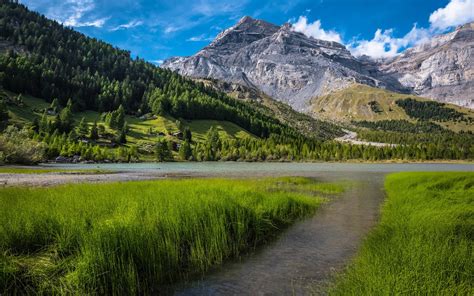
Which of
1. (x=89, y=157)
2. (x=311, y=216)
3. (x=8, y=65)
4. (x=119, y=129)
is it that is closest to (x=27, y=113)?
(x=119, y=129)

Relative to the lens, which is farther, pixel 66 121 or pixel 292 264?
pixel 66 121

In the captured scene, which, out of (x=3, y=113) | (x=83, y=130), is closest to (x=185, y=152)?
(x=83, y=130)

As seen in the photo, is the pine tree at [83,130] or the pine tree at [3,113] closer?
the pine tree at [3,113]

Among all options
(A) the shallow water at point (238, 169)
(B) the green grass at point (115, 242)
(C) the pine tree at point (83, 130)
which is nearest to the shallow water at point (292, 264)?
(B) the green grass at point (115, 242)

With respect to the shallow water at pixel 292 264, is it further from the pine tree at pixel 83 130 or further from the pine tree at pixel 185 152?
the pine tree at pixel 83 130

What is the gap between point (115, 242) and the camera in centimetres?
938

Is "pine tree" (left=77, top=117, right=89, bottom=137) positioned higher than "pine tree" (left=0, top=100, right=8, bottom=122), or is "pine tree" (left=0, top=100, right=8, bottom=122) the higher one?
"pine tree" (left=0, top=100, right=8, bottom=122)

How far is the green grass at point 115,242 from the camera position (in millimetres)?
8359

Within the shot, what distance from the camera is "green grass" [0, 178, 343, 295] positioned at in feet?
27.4

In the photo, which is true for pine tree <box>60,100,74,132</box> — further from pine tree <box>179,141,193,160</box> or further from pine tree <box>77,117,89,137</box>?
pine tree <box>179,141,193,160</box>

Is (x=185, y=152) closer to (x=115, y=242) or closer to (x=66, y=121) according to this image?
(x=66, y=121)

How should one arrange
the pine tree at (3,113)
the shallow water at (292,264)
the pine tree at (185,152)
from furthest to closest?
the pine tree at (185,152), the pine tree at (3,113), the shallow water at (292,264)

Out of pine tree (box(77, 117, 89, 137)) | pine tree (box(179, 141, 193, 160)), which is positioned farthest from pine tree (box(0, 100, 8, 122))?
pine tree (box(179, 141, 193, 160))

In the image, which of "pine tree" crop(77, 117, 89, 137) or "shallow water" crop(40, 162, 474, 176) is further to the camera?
"pine tree" crop(77, 117, 89, 137)
